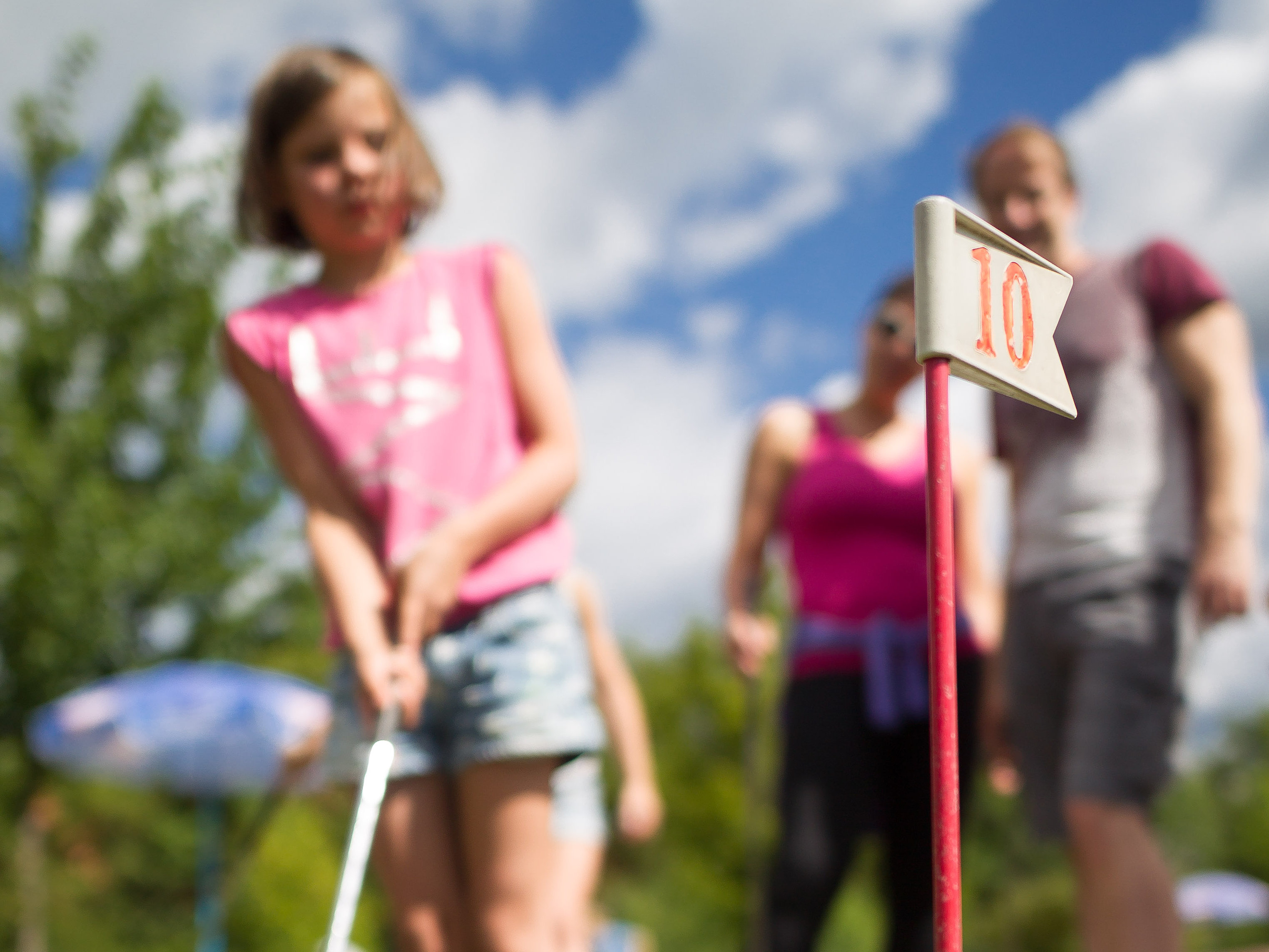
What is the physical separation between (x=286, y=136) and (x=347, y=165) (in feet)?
0.37

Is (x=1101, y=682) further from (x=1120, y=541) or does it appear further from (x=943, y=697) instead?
(x=943, y=697)

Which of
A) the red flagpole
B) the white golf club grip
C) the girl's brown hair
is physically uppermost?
the girl's brown hair

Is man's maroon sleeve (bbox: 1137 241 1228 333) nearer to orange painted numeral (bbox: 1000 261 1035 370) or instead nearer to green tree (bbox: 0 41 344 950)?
orange painted numeral (bbox: 1000 261 1035 370)

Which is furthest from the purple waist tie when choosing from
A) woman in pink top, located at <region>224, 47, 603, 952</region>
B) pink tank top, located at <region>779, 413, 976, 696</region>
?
woman in pink top, located at <region>224, 47, 603, 952</region>

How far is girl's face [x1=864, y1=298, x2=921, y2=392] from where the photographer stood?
7.98 feet

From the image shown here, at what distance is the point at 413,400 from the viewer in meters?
1.56

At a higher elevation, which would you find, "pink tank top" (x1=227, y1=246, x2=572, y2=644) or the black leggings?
"pink tank top" (x1=227, y1=246, x2=572, y2=644)

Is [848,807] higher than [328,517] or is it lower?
lower

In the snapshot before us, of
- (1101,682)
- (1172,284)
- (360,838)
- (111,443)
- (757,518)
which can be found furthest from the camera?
(111,443)

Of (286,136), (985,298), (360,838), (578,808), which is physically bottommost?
(578,808)

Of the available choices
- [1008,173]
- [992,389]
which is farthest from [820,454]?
[992,389]

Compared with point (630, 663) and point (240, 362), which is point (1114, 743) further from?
point (630, 663)

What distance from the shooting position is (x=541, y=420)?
5.24 ft

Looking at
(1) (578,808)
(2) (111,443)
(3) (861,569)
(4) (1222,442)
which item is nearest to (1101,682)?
(4) (1222,442)
